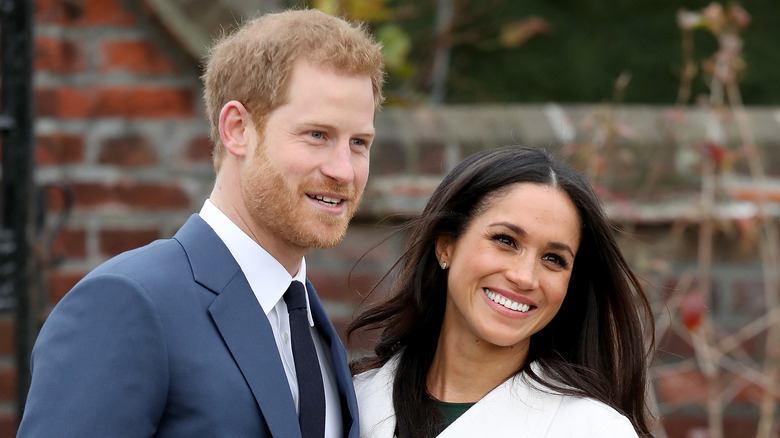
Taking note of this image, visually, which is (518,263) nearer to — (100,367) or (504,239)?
(504,239)

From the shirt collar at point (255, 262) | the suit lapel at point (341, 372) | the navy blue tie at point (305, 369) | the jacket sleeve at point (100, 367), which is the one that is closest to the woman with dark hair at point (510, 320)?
the suit lapel at point (341, 372)

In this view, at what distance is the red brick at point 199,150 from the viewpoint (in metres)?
3.71

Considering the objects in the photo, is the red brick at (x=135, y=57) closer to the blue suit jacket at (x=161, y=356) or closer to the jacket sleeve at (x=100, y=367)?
the blue suit jacket at (x=161, y=356)

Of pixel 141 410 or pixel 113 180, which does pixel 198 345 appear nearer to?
pixel 141 410

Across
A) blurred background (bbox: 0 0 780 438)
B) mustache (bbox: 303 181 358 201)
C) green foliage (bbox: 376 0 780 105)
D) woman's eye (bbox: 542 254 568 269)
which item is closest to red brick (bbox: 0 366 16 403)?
blurred background (bbox: 0 0 780 438)

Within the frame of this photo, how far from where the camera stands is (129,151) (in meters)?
3.67

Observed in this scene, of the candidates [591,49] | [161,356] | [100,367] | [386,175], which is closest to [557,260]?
[161,356]

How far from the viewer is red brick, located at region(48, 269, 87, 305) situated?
364cm

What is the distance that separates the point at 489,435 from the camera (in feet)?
8.68

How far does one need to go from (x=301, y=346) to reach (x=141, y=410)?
456mm

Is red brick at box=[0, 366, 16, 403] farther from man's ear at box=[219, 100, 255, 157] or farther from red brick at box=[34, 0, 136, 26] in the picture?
man's ear at box=[219, 100, 255, 157]

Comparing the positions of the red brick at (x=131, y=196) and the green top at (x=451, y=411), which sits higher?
the red brick at (x=131, y=196)

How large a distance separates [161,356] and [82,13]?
6.03 ft

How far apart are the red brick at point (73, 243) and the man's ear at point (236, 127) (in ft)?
4.69
